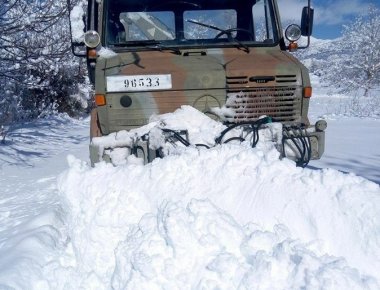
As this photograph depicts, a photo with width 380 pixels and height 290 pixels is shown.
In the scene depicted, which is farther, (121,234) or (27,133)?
(27,133)

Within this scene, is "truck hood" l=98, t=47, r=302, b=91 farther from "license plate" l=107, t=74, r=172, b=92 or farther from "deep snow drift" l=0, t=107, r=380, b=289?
"deep snow drift" l=0, t=107, r=380, b=289

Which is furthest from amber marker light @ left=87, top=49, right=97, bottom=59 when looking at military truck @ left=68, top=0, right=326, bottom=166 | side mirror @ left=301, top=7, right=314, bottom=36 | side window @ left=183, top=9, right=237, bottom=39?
side mirror @ left=301, top=7, right=314, bottom=36

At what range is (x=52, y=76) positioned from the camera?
55.7ft

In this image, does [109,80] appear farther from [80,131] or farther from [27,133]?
[80,131]

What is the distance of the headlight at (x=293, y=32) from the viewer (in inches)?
184

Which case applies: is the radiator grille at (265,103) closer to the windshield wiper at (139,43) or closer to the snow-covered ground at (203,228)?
the snow-covered ground at (203,228)

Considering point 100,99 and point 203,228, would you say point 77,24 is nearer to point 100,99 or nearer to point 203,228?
point 100,99

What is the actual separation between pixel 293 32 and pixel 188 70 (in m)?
1.39

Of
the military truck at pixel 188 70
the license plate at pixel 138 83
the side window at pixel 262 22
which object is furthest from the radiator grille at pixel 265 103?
the side window at pixel 262 22

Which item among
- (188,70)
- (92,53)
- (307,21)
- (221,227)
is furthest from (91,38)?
(221,227)

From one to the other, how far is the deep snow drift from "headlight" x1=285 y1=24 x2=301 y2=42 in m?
1.84

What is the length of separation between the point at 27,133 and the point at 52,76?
18.1 ft

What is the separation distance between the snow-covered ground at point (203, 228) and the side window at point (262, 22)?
144 centimetres

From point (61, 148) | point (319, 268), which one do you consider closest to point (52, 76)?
point (61, 148)
